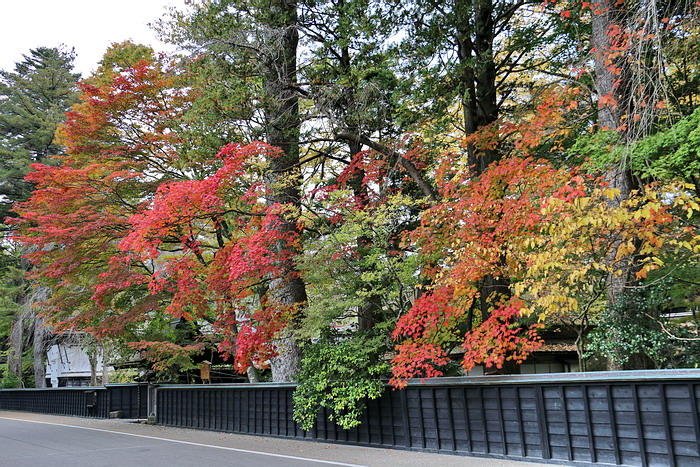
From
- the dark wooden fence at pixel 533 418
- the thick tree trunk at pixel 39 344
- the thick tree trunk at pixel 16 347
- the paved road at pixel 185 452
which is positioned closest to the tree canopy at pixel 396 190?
the dark wooden fence at pixel 533 418

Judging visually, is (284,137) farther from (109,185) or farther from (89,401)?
(89,401)

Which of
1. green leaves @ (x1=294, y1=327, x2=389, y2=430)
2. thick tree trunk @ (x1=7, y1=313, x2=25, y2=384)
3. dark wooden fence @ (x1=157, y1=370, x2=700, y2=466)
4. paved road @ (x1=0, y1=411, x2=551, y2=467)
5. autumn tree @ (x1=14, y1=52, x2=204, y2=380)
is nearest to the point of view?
dark wooden fence @ (x1=157, y1=370, x2=700, y2=466)

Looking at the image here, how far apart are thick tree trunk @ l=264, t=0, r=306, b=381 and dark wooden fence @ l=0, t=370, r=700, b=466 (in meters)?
1.48

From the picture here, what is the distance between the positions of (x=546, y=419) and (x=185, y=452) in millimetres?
7240

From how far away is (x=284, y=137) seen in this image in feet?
47.3

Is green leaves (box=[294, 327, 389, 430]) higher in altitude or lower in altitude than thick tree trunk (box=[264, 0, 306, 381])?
lower

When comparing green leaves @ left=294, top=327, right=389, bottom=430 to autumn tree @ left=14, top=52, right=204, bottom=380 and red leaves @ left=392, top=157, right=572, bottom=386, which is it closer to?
red leaves @ left=392, top=157, right=572, bottom=386

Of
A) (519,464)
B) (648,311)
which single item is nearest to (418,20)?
(648,311)

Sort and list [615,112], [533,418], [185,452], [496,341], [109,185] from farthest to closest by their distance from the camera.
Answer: [109,185] → [185,452] → [615,112] → [496,341] → [533,418]

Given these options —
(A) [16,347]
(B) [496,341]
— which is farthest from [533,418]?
(A) [16,347]

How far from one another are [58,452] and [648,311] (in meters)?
12.0

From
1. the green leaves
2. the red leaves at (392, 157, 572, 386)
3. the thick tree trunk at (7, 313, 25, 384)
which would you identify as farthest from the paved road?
the thick tree trunk at (7, 313, 25, 384)

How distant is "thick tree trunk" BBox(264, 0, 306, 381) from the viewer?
13.5 m

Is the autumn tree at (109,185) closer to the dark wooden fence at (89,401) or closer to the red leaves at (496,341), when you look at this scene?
the dark wooden fence at (89,401)
